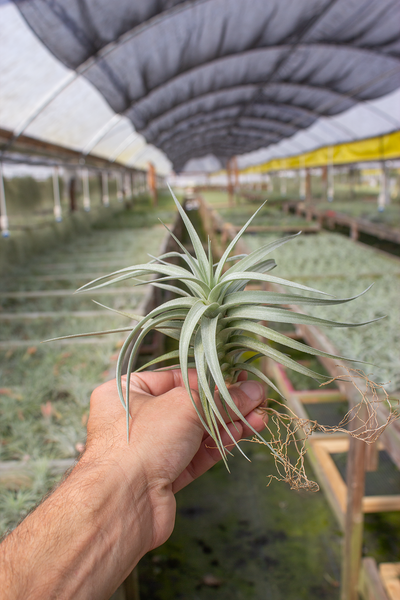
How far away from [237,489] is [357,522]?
1156 millimetres

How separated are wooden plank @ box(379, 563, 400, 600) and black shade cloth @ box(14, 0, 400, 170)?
4.63 meters

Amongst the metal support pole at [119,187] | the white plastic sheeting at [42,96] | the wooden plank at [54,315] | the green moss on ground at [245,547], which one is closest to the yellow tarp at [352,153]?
the white plastic sheeting at [42,96]

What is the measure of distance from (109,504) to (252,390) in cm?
43

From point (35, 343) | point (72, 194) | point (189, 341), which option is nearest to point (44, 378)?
point (35, 343)

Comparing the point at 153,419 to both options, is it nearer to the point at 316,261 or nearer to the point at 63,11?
the point at 63,11

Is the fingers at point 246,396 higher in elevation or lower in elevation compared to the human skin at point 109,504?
higher

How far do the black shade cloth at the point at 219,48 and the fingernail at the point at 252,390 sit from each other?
373cm

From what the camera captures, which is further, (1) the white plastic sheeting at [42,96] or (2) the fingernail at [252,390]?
(1) the white plastic sheeting at [42,96]

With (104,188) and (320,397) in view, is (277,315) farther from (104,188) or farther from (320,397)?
(104,188)

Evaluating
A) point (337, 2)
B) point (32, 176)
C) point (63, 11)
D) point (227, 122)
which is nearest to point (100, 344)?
point (63, 11)

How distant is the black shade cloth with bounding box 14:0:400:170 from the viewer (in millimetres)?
4277

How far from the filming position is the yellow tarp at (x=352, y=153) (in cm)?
919

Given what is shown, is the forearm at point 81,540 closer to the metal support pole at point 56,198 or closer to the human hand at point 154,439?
the human hand at point 154,439

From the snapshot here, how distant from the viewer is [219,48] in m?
6.54
